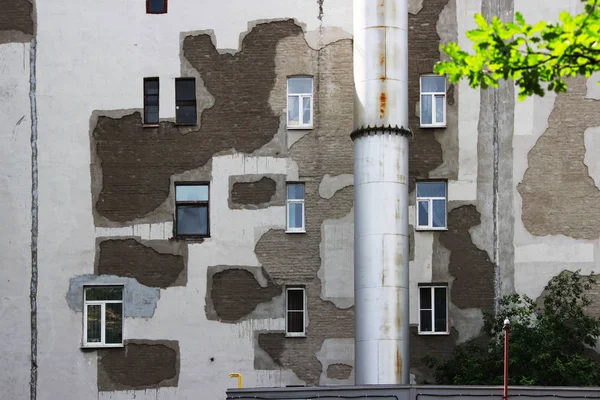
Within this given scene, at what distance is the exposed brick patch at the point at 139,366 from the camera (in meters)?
33.2

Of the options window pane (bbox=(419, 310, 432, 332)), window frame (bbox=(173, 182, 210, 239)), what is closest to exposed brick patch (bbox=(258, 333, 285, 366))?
window frame (bbox=(173, 182, 210, 239))

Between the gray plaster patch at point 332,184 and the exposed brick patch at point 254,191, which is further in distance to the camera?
the exposed brick patch at point 254,191

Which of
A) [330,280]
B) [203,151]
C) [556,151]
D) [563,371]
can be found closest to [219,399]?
[330,280]

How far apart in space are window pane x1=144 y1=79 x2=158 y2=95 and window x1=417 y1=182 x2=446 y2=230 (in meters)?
7.63

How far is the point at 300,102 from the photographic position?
3434 cm

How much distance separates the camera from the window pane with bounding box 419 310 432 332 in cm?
3334

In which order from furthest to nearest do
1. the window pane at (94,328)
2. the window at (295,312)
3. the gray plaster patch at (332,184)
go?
the gray plaster patch at (332,184)
the window pane at (94,328)
the window at (295,312)

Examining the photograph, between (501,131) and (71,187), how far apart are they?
38.6 feet

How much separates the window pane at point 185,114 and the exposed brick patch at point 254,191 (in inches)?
86.7

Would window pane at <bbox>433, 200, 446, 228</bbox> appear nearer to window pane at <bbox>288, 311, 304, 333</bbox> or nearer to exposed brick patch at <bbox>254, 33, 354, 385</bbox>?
exposed brick patch at <bbox>254, 33, 354, 385</bbox>

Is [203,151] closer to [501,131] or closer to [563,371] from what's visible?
[501,131]

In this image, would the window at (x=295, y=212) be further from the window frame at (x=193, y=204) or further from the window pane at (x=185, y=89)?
the window pane at (x=185, y=89)

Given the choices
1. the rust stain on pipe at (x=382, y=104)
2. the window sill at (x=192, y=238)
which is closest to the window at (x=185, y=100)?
the window sill at (x=192, y=238)

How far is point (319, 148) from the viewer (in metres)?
34.1
